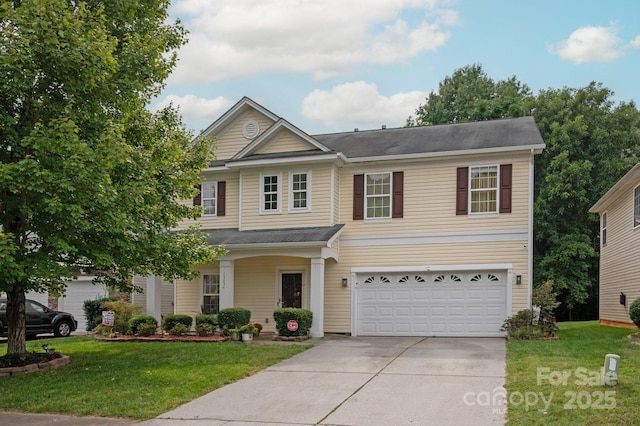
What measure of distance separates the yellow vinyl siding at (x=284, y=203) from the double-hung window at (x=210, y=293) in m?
2.32

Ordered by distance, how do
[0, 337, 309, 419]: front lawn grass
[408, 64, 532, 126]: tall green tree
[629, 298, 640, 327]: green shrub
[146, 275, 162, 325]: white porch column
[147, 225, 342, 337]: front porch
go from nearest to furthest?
1. [0, 337, 309, 419]: front lawn grass
2. [629, 298, 640, 327]: green shrub
3. [147, 225, 342, 337]: front porch
4. [146, 275, 162, 325]: white porch column
5. [408, 64, 532, 126]: tall green tree

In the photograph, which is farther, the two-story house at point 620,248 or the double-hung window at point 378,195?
the double-hung window at point 378,195

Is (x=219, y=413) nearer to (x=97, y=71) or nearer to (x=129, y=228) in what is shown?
(x=129, y=228)

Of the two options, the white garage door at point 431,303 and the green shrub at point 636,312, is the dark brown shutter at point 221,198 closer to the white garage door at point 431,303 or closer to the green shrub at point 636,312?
the white garage door at point 431,303

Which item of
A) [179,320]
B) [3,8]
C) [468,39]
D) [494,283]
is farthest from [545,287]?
[3,8]

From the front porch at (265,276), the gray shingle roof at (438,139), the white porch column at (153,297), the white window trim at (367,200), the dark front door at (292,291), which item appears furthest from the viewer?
the dark front door at (292,291)

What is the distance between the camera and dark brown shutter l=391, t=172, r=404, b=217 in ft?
62.1

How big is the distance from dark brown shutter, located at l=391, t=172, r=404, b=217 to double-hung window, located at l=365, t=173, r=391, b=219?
6.5 inches

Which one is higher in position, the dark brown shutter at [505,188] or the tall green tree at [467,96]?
the tall green tree at [467,96]

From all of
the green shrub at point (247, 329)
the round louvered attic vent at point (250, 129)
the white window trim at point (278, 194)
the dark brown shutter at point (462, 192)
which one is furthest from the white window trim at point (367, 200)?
the green shrub at point (247, 329)

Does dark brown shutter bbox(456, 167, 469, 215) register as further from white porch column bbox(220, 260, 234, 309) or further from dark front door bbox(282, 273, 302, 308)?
white porch column bbox(220, 260, 234, 309)

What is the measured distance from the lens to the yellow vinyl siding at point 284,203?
757 inches

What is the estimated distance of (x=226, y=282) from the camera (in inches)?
743

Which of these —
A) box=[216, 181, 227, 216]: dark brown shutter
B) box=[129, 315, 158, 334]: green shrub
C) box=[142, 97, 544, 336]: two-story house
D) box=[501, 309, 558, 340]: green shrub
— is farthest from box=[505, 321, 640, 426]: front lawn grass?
box=[216, 181, 227, 216]: dark brown shutter
